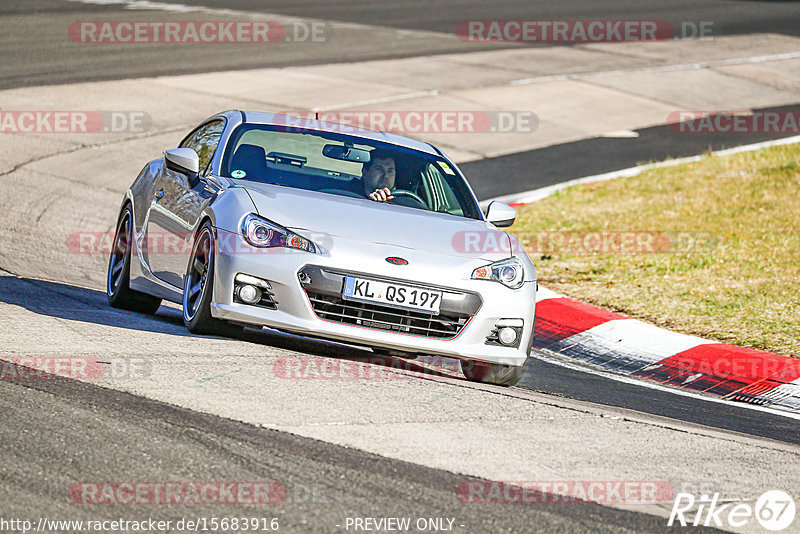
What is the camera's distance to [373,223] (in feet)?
22.7

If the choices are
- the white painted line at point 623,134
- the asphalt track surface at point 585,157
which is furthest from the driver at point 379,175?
the white painted line at point 623,134

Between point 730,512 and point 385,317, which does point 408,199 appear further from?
point 730,512

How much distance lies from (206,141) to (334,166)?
1.00 metres

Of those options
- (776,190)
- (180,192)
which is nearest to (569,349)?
(180,192)

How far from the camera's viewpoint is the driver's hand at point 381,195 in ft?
25.2

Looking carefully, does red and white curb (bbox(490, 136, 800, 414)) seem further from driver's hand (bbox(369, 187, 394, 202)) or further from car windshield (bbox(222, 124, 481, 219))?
driver's hand (bbox(369, 187, 394, 202))

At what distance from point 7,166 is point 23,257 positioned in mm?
3893

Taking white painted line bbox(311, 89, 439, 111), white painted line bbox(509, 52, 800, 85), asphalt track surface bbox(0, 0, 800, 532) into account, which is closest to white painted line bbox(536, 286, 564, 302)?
asphalt track surface bbox(0, 0, 800, 532)

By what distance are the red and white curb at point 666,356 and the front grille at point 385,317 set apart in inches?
84.4

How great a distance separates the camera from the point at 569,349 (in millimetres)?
8922

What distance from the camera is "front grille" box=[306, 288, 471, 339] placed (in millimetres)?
6520

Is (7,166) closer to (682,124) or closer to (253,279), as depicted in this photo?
(253,279)

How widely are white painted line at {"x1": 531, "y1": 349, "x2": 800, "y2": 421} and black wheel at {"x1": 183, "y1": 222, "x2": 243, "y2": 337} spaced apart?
2672mm

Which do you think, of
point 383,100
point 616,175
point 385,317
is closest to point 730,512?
point 385,317
